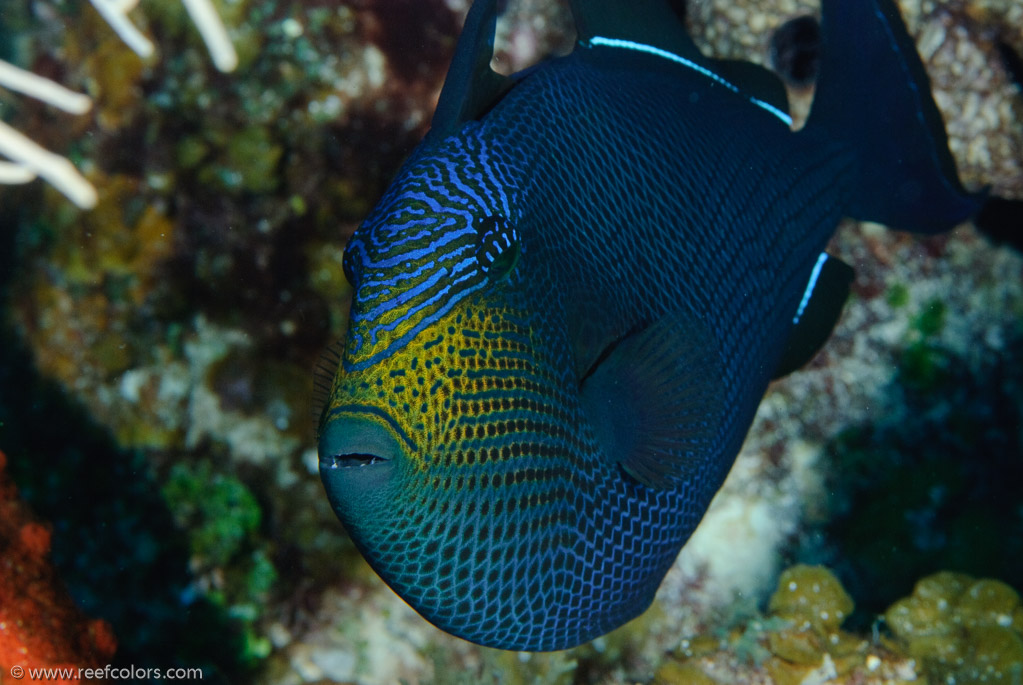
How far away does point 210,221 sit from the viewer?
2.96 metres

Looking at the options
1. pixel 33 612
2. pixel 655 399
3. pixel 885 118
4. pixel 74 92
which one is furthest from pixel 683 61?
pixel 74 92

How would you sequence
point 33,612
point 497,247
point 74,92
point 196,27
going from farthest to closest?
point 74,92, point 196,27, point 33,612, point 497,247

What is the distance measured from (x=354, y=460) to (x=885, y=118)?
201 centimetres

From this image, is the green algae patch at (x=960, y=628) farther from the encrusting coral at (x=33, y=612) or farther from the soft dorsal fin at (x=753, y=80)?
the encrusting coral at (x=33, y=612)

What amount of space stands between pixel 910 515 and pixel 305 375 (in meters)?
2.89

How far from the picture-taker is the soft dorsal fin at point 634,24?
1.80 meters

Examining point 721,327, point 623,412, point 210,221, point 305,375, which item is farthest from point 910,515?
point 210,221

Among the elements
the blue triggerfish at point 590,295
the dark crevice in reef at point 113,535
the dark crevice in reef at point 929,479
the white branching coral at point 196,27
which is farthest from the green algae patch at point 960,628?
the white branching coral at point 196,27

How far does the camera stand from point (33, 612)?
2.19 metres

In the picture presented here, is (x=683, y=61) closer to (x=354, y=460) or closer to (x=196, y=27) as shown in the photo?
(x=354, y=460)

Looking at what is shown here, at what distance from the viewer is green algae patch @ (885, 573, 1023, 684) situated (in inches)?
102

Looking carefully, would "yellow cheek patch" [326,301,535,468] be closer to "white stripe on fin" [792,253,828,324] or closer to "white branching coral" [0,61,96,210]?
"white stripe on fin" [792,253,828,324]

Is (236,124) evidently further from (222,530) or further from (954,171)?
(954,171)

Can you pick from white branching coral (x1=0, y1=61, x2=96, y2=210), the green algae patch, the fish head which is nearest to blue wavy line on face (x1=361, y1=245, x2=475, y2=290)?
the fish head
